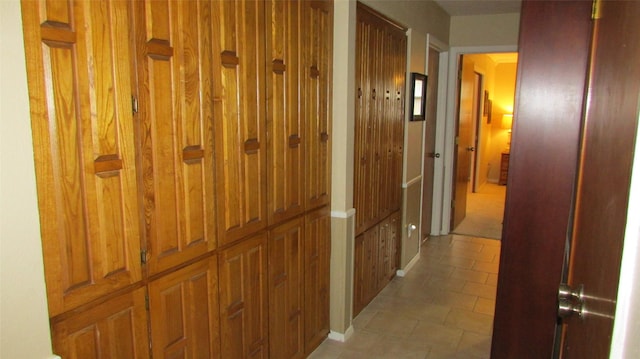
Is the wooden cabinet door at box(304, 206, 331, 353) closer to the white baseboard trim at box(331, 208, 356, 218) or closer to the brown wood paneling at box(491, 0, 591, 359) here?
the white baseboard trim at box(331, 208, 356, 218)

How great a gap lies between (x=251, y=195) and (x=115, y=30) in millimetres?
909

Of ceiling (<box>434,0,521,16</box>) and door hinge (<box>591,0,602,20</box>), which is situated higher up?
ceiling (<box>434,0,521,16</box>)

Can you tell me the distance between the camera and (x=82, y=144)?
4.05ft

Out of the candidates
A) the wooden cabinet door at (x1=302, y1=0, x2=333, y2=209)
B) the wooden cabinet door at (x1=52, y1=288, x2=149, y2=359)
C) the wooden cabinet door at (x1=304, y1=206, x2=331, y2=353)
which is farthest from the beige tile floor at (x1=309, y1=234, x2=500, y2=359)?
the wooden cabinet door at (x1=52, y1=288, x2=149, y2=359)

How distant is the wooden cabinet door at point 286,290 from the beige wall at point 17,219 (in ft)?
3.74

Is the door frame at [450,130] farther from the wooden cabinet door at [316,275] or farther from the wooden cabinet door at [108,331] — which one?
the wooden cabinet door at [108,331]

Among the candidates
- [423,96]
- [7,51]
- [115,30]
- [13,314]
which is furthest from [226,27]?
[423,96]

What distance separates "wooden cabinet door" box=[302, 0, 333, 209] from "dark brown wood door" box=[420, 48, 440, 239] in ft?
7.29

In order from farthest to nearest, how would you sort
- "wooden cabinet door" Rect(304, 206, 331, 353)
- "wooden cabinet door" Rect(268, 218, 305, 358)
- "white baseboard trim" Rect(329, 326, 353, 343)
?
"white baseboard trim" Rect(329, 326, 353, 343) < "wooden cabinet door" Rect(304, 206, 331, 353) < "wooden cabinet door" Rect(268, 218, 305, 358)

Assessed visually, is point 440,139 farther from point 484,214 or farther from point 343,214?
point 343,214

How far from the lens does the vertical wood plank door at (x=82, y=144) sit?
3.71 ft

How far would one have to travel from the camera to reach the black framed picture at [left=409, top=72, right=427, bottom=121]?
3871mm

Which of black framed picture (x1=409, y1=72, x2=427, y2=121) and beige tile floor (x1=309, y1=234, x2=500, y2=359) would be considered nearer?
beige tile floor (x1=309, y1=234, x2=500, y2=359)

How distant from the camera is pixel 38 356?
117 cm
